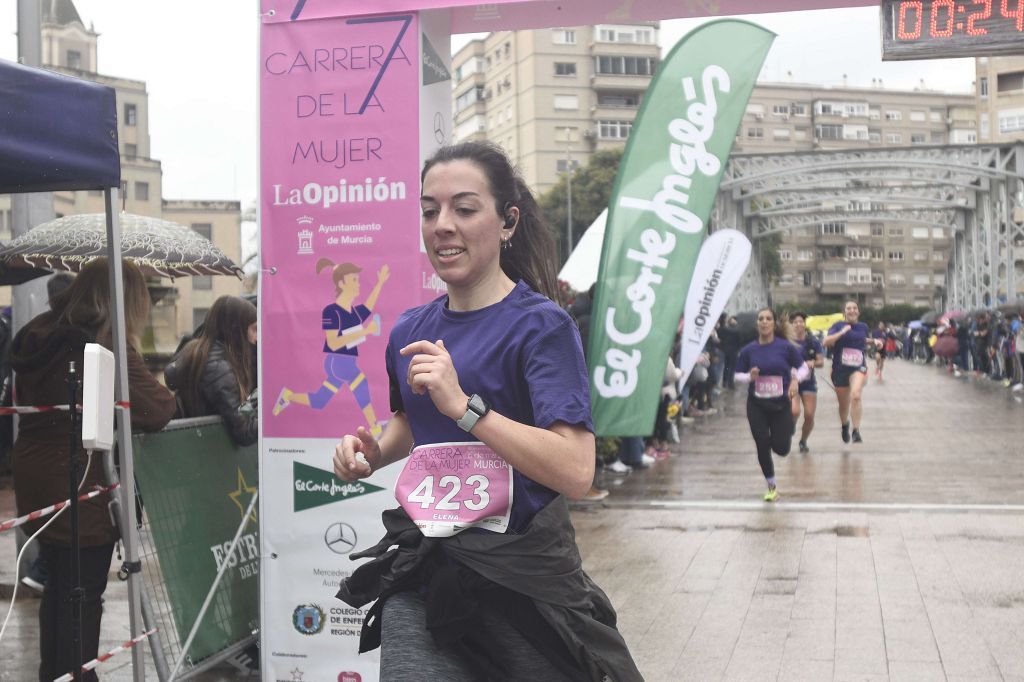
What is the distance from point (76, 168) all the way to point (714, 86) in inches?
171

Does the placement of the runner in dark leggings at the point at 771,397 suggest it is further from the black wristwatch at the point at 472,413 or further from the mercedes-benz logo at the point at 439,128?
the black wristwatch at the point at 472,413

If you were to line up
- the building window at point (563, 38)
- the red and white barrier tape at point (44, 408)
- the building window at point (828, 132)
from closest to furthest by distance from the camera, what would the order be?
1. the red and white barrier tape at point (44, 408)
2. the building window at point (563, 38)
3. the building window at point (828, 132)

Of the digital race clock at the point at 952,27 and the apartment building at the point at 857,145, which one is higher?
the apartment building at the point at 857,145

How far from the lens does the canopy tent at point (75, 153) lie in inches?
149

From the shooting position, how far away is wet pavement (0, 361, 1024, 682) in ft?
19.9

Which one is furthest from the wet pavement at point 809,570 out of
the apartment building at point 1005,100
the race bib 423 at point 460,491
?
the apartment building at point 1005,100

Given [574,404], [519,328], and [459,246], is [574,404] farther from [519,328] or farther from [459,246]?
[459,246]

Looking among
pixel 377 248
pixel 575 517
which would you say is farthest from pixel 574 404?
pixel 575 517

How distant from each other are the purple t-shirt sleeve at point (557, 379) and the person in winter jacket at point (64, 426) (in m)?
2.56

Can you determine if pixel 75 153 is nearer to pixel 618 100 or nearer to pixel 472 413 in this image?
pixel 472 413

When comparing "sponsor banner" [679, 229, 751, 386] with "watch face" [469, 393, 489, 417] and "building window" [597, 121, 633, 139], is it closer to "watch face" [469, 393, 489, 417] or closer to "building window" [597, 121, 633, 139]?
"watch face" [469, 393, 489, 417]

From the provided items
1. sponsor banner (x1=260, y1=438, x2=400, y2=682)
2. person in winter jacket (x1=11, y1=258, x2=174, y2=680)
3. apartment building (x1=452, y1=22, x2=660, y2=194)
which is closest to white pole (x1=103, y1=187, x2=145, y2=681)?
person in winter jacket (x1=11, y1=258, x2=174, y2=680)

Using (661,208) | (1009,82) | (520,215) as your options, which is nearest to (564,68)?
(1009,82)

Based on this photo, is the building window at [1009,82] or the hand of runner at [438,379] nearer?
the hand of runner at [438,379]
